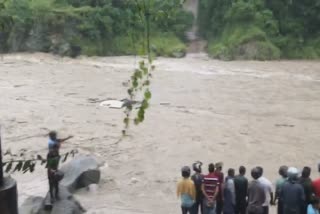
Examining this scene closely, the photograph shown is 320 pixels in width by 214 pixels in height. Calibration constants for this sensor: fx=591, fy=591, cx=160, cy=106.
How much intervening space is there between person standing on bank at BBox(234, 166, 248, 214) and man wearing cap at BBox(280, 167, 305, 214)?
22.9 inches

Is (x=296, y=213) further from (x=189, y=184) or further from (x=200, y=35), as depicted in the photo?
(x=200, y=35)

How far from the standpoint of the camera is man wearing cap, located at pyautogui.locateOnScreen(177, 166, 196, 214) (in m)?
7.16

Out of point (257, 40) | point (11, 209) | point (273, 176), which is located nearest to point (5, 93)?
point (273, 176)

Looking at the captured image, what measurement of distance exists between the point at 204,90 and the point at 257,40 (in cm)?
981

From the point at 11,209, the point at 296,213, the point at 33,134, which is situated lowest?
the point at 33,134

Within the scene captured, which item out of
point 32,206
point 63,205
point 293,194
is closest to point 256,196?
point 293,194

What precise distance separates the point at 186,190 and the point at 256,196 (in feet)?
2.86

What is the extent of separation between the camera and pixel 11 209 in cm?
155

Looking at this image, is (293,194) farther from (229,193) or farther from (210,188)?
(210,188)

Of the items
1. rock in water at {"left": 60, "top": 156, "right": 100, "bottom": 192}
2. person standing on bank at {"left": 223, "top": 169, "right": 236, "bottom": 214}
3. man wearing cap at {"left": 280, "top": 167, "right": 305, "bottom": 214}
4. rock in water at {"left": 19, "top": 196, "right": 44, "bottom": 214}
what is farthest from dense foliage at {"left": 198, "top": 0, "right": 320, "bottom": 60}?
man wearing cap at {"left": 280, "top": 167, "right": 305, "bottom": 214}

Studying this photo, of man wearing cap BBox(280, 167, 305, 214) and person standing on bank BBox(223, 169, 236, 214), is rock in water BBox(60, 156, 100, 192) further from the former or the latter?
man wearing cap BBox(280, 167, 305, 214)

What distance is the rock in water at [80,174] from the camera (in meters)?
10.9

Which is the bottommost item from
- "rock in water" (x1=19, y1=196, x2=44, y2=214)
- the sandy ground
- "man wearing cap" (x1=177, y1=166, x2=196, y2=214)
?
the sandy ground

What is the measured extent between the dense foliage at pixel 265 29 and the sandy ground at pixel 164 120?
1.64 metres
